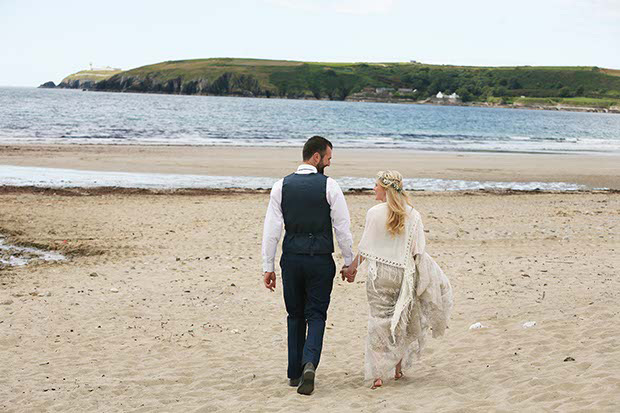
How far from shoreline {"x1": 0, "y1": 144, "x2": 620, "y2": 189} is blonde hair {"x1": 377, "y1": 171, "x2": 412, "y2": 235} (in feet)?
63.9

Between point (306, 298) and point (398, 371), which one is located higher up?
point (306, 298)

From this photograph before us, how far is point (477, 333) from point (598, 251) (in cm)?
548

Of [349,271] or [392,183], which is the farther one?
[349,271]

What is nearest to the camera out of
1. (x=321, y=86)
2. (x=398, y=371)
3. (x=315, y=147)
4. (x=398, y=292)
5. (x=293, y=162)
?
(x=315, y=147)

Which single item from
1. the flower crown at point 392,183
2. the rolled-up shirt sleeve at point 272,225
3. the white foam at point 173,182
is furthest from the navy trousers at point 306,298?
the white foam at point 173,182

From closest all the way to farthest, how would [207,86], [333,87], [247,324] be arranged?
[247,324] → [207,86] → [333,87]

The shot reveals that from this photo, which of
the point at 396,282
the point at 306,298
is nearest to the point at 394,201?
the point at 396,282

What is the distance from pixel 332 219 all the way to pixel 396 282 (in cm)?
75

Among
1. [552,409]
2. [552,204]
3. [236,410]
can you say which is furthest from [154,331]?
[552,204]

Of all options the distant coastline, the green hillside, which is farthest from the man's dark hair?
the green hillside

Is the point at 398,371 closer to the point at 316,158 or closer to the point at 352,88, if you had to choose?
the point at 316,158

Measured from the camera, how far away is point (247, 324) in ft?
27.0

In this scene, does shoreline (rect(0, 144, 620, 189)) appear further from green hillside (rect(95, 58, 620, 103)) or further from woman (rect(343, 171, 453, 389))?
green hillside (rect(95, 58, 620, 103))

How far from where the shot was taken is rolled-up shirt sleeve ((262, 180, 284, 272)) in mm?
5582
